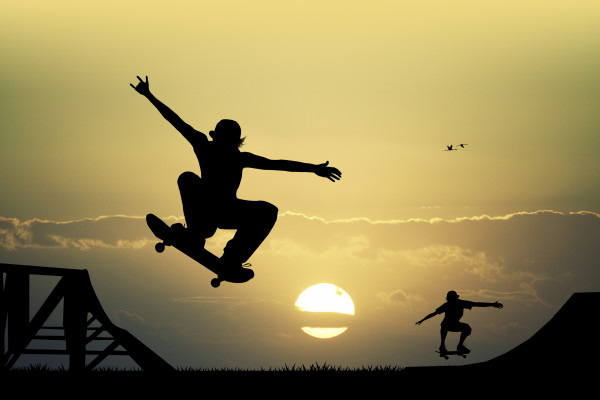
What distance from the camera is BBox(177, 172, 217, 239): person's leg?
12.1 meters

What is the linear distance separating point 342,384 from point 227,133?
171 inches

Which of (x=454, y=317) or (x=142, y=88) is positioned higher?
(x=142, y=88)

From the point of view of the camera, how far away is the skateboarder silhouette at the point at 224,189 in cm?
1180

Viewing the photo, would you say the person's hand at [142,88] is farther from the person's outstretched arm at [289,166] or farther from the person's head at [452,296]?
the person's head at [452,296]

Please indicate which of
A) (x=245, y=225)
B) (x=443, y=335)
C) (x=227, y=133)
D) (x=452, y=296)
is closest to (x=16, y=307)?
(x=245, y=225)

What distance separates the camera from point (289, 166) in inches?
469

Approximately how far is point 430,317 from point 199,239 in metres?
11.3

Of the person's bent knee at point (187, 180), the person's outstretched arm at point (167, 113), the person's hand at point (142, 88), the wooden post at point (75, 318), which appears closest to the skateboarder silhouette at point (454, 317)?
the wooden post at point (75, 318)

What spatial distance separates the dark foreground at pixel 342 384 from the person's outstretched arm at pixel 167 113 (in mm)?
3798

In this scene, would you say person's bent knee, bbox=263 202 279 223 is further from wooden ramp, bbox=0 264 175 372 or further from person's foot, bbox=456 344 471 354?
person's foot, bbox=456 344 471 354

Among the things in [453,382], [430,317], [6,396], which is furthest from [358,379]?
[430,317]

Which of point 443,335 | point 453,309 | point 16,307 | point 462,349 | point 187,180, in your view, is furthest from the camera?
point 462,349

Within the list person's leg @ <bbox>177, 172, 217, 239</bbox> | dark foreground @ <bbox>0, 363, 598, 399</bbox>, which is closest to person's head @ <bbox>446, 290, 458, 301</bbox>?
dark foreground @ <bbox>0, 363, 598, 399</bbox>

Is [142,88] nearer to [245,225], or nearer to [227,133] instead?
[227,133]
